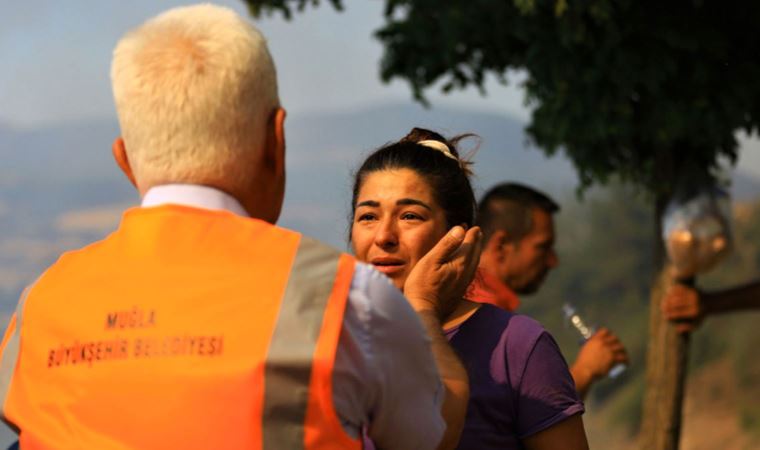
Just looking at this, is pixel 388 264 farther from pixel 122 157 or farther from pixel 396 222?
pixel 122 157

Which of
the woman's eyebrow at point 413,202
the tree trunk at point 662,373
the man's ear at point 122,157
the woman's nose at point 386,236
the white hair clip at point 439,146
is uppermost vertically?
the white hair clip at point 439,146

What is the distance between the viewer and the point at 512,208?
647 centimetres

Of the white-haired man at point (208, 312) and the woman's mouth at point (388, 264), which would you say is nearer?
the white-haired man at point (208, 312)

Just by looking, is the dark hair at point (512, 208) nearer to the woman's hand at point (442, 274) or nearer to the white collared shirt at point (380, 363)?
the woman's hand at point (442, 274)

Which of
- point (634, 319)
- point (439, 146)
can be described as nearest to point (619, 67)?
point (439, 146)

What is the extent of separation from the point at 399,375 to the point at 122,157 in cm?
64

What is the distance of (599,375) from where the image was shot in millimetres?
5297

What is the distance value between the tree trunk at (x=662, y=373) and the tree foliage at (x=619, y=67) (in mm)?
600

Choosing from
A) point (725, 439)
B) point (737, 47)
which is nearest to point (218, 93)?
point (737, 47)

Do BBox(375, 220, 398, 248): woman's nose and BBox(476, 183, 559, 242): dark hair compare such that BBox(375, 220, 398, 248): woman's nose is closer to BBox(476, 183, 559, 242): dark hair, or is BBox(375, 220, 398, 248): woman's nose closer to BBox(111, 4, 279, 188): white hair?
BBox(111, 4, 279, 188): white hair

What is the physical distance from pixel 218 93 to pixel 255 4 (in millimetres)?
8023

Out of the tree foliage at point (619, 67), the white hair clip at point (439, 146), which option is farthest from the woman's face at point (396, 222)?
the tree foliage at point (619, 67)

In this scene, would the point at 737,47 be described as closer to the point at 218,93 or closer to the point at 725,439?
the point at 218,93

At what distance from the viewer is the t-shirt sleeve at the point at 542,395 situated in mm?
3326
